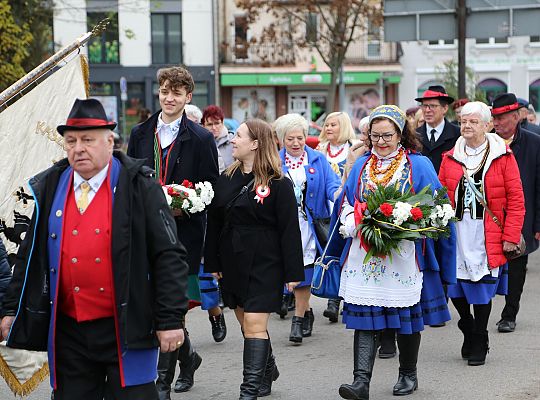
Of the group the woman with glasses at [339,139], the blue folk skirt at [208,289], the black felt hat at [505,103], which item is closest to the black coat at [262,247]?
the blue folk skirt at [208,289]

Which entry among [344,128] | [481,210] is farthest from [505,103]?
[344,128]

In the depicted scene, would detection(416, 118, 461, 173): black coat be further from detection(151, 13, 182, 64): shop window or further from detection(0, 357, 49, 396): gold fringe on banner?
detection(151, 13, 182, 64): shop window

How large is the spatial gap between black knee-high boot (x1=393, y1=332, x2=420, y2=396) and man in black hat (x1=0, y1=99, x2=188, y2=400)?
2641 millimetres

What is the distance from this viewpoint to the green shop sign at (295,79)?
48125 millimetres

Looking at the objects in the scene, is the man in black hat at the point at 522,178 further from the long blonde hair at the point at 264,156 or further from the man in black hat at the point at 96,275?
the man in black hat at the point at 96,275

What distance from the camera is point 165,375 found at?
678 cm

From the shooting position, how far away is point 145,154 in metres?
7.06

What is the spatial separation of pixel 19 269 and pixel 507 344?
5393 millimetres

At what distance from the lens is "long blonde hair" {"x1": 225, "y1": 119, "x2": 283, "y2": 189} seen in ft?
22.1

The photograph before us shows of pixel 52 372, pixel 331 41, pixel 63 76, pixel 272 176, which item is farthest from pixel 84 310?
pixel 331 41

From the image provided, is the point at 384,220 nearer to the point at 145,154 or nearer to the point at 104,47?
the point at 145,154

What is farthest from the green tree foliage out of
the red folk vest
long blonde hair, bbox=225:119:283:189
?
the red folk vest

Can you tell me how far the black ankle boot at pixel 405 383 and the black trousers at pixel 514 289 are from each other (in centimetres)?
267

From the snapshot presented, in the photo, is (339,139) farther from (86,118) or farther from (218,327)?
(86,118)
